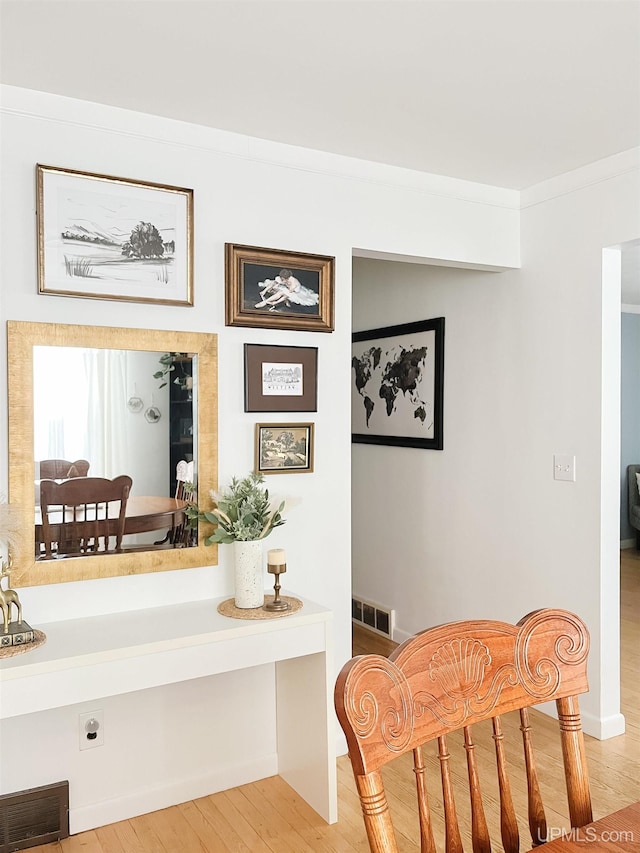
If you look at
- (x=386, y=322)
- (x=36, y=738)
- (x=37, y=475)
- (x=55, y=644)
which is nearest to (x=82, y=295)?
(x=37, y=475)

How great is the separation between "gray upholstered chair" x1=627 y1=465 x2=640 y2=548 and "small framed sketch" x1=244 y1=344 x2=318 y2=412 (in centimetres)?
562

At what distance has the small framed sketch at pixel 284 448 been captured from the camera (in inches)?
114

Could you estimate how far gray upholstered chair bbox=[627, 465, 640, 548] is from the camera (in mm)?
7465

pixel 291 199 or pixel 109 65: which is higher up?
pixel 109 65

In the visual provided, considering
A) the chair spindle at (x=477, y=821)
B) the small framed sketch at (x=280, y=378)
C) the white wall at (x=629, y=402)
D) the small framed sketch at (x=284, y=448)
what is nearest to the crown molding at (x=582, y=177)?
the small framed sketch at (x=280, y=378)

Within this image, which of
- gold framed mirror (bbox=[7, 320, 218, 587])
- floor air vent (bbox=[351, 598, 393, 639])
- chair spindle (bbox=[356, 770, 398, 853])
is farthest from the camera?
floor air vent (bbox=[351, 598, 393, 639])

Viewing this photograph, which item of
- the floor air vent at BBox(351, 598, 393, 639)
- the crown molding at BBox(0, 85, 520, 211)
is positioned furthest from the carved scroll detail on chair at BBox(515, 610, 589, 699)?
Result: the floor air vent at BBox(351, 598, 393, 639)

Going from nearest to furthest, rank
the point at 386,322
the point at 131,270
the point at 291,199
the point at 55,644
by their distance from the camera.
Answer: the point at 55,644 → the point at 131,270 → the point at 291,199 → the point at 386,322

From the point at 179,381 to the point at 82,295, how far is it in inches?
18.0

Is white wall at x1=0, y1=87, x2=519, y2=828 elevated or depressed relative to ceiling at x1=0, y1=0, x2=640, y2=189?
depressed

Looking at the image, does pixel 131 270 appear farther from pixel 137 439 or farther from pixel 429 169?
pixel 429 169

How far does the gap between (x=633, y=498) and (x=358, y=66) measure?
6432mm

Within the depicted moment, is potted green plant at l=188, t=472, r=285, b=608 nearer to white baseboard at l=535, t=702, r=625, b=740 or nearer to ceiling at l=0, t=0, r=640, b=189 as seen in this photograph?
ceiling at l=0, t=0, r=640, b=189

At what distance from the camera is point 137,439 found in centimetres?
261
